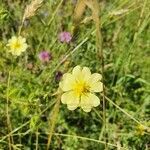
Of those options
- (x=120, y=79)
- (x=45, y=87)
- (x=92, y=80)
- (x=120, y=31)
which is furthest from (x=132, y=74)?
(x=92, y=80)

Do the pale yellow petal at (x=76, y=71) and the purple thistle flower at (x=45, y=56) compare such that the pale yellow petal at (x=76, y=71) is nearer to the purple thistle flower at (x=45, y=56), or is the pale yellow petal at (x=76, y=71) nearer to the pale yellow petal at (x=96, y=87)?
the pale yellow petal at (x=96, y=87)

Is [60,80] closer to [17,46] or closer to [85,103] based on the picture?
[17,46]

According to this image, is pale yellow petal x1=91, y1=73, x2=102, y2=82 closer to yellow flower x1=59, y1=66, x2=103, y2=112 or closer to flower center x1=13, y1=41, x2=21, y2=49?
yellow flower x1=59, y1=66, x2=103, y2=112

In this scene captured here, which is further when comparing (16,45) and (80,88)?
(16,45)

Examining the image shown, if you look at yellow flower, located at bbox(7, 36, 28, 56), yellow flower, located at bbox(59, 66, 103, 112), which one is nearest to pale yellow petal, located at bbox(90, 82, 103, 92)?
yellow flower, located at bbox(59, 66, 103, 112)

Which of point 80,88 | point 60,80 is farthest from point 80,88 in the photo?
point 60,80

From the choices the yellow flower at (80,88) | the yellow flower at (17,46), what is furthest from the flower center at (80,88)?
the yellow flower at (17,46)

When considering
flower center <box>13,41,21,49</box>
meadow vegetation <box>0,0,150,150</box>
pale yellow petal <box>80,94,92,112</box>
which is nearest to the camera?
pale yellow petal <box>80,94,92,112</box>
